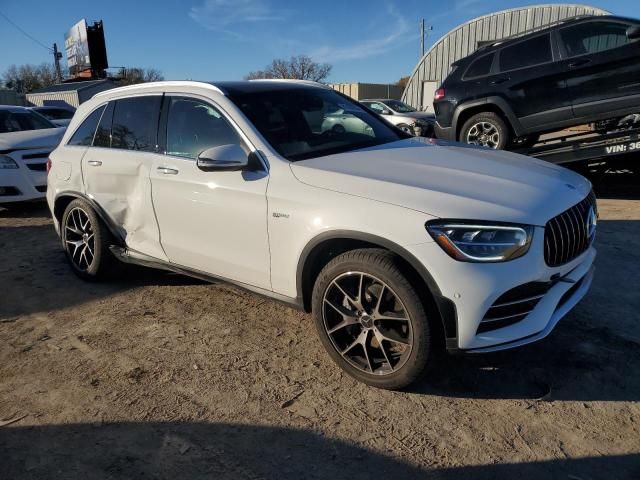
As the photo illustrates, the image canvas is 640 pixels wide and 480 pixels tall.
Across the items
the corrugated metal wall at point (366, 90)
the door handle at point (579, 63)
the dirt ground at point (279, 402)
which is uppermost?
the corrugated metal wall at point (366, 90)

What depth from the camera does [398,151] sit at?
3.48 metres

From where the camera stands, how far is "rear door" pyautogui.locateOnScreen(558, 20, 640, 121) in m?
6.62

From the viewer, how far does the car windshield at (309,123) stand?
340 centimetres

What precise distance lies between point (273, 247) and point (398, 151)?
1.10 metres

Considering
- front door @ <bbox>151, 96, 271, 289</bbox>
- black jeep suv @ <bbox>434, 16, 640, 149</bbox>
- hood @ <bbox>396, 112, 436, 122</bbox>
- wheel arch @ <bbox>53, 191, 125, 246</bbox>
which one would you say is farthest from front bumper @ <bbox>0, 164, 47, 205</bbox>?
hood @ <bbox>396, 112, 436, 122</bbox>

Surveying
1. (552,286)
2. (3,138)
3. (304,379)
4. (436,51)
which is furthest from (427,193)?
(436,51)

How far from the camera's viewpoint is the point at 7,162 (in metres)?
7.86

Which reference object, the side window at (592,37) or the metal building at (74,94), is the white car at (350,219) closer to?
the side window at (592,37)

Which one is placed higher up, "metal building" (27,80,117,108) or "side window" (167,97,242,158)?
"metal building" (27,80,117,108)

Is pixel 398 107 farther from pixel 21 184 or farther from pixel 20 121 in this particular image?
pixel 21 184

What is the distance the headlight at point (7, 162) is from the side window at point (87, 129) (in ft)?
12.5

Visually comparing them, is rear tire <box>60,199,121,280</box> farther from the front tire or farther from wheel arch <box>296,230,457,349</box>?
the front tire

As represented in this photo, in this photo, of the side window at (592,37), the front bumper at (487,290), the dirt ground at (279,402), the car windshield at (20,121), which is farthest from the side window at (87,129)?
the side window at (592,37)

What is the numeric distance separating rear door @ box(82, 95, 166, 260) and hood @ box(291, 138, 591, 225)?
1535 mm
